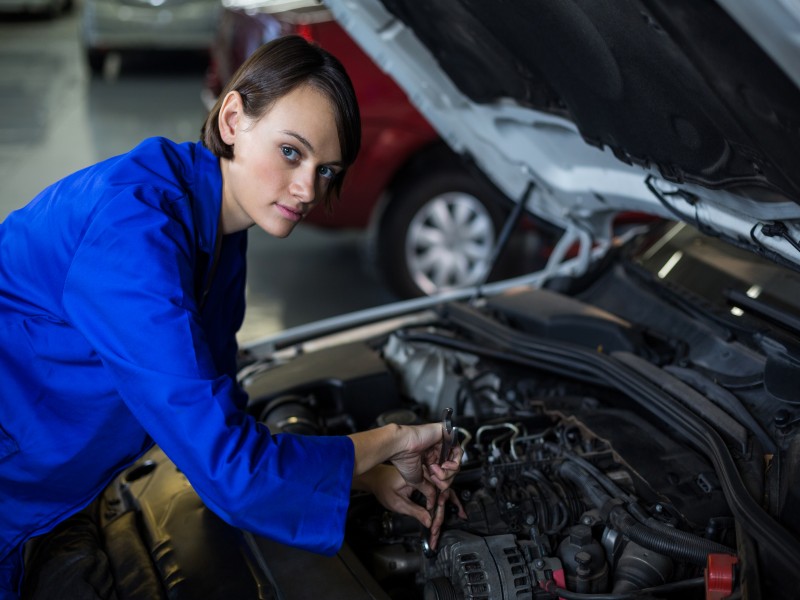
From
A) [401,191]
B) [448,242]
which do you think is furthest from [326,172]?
[448,242]

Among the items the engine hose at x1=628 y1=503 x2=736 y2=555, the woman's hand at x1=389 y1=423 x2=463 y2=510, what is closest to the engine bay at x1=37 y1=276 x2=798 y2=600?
the engine hose at x1=628 y1=503 x2=736 y2=555

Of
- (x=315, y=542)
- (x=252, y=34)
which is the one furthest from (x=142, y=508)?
(x=252, y=34)

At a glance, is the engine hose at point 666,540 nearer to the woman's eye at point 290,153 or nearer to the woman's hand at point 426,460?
the woman's hand at point 426,460

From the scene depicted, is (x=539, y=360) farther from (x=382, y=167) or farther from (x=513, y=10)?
(x=382, y=167)

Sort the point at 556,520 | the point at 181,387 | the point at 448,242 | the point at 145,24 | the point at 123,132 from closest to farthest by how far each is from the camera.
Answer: the point at 181,387, the point at 556,520, the point at 448,242, the point at 123,132, the point at 145,24

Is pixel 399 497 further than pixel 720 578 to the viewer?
Yes

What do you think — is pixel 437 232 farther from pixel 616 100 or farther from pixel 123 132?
pixel 123 132

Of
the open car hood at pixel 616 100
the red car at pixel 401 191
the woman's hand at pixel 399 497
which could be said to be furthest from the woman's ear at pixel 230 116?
the red car at pixel 401 191

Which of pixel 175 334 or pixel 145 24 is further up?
pixel 175 334

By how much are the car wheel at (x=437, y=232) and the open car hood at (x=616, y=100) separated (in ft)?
5.23

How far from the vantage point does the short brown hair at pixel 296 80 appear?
4.66ft

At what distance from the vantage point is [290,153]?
1.44 m

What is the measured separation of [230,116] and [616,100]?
0.70m

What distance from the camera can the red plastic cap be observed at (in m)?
1.34
